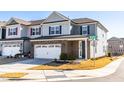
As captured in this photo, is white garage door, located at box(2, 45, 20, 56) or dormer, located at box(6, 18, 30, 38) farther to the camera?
dormer, located at box(6, 18, 30, 38)

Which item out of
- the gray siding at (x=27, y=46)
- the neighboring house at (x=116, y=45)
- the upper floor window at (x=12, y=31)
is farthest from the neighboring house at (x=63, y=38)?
the neighboring house at (x=116, y=45)

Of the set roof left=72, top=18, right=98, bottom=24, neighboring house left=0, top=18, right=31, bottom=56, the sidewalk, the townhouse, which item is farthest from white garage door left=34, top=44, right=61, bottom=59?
the sidewalk

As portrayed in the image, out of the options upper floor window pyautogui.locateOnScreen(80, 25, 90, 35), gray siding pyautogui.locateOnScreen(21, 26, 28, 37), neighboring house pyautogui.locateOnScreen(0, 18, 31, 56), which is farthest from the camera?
gray siding pyautogui.locateOnScreen(21, 26, 28, 37)

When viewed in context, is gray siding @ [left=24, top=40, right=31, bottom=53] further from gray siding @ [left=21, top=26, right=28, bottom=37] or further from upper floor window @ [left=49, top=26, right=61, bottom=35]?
upper floor window @ [left=49, top=26, right=61, bottom=35]

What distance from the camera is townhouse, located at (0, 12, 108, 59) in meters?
27.5

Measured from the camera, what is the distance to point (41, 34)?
32.2 metres

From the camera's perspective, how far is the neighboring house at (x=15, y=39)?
3250 cm

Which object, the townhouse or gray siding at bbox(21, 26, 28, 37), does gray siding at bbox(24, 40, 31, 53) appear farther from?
gray siding at bbox(21, 26, 28, 37)

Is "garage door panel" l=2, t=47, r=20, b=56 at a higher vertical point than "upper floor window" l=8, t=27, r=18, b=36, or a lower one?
lower

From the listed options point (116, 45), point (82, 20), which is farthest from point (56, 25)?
point (116, 45)

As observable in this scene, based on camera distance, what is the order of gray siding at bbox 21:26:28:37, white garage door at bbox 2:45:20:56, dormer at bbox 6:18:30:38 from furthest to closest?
gray siding at bbox 21:26:28:37 < dormer at bbox 6:18:30:38 < white garage door at bbox 2:45:20:56

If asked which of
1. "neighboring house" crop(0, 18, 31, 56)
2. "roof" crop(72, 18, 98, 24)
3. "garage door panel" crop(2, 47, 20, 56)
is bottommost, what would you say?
"garage door panel" crop(2, 47, 20, 56)

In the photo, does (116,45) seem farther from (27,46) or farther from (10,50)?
(10,50)

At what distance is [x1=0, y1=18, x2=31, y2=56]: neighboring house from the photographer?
3250cm
